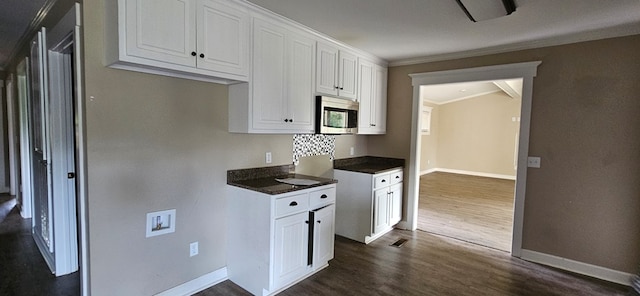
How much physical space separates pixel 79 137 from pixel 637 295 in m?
4.58

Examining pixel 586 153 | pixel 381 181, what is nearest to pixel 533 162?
pixel 586 153

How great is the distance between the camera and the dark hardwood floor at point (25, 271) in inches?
95.5

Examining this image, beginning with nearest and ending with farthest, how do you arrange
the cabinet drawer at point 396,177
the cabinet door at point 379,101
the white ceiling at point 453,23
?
1. the white ceiling at point 453,23
2. the cabinet drawer at point 396,177
3. the cabinet door at point 379,101

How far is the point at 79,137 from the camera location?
1.93m

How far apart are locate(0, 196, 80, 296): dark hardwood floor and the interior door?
0.08 m

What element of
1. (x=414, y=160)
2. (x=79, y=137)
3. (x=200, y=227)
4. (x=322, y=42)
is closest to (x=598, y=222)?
(x=414, y=160)

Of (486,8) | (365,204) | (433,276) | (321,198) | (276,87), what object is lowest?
Answer: (433,276)

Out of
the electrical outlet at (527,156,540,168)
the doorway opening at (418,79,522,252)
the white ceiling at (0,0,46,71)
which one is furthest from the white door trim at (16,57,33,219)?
the electrical outlet at (527,156,540,168)

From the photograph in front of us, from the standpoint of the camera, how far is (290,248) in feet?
8.30

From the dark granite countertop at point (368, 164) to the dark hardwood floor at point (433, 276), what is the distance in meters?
0.93

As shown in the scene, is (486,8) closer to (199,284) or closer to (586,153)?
(586,153)

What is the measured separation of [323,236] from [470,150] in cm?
800

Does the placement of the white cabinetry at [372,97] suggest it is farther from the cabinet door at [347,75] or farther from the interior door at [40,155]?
the interior door at [40,155]

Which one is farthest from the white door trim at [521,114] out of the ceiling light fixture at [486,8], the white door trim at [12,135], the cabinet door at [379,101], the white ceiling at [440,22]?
the white door trim at [12,135]
